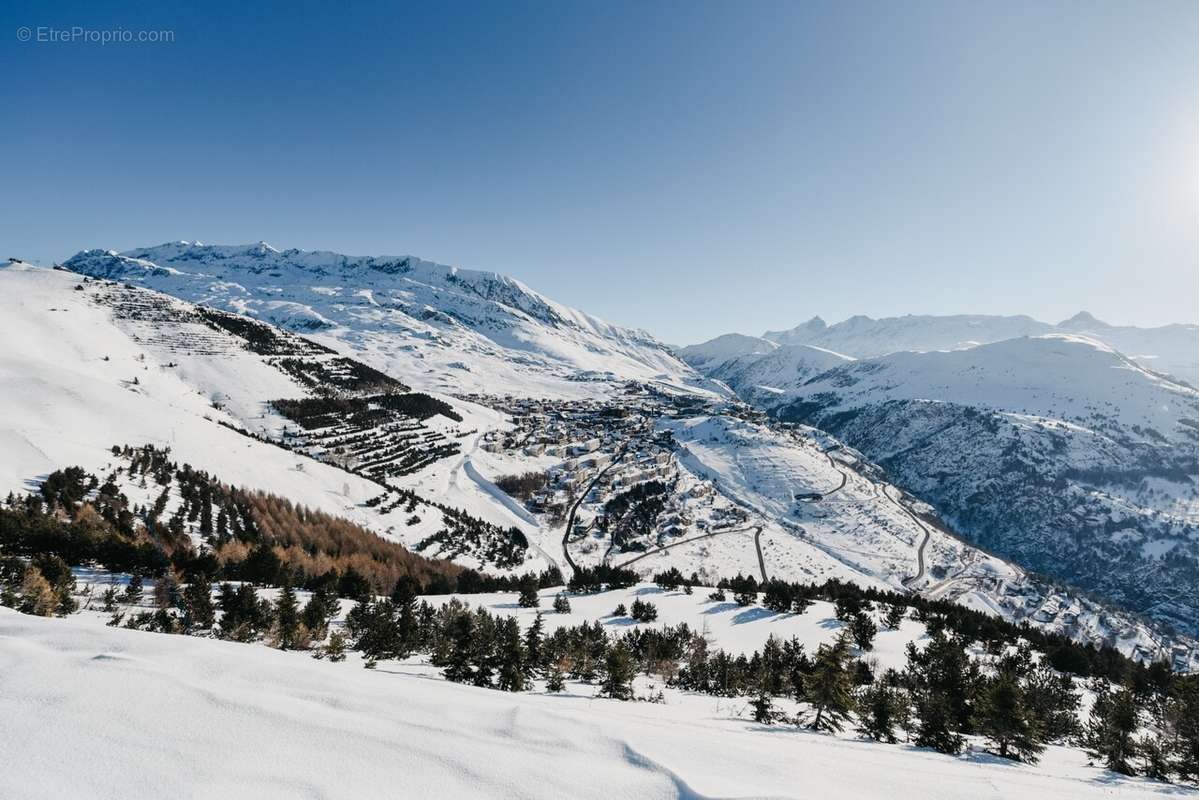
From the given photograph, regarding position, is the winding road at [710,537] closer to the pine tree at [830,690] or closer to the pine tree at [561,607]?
the pine tree at [561,607]

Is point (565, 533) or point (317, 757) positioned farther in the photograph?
point (565, 533)

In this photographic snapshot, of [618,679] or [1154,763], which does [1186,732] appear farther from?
[618,679]

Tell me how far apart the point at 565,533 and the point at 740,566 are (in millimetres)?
37564

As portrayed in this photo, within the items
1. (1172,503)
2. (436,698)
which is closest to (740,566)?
(436,698)

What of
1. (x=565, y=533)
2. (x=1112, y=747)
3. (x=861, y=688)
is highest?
(x=1112, y=747)

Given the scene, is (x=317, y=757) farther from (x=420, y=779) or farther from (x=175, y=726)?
(x=175, y=726)

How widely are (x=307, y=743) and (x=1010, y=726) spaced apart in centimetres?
2588

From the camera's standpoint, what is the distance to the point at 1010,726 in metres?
19.5

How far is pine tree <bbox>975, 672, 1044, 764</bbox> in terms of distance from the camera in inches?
762

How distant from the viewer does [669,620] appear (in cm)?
4319

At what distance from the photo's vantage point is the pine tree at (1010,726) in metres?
19.4

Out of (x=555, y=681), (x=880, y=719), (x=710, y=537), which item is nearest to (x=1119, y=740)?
(x=880, y=719)

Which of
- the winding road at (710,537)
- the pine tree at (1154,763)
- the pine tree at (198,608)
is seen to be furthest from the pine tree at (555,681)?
the winding road at (710,537)

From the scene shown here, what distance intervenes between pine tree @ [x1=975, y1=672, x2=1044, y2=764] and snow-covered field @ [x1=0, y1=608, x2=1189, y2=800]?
13218 mm
